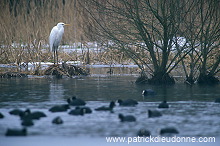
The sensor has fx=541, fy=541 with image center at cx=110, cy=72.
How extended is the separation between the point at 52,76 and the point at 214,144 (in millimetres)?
9486

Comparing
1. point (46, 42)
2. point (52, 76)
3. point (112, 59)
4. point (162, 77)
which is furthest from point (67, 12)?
point (162, 77)

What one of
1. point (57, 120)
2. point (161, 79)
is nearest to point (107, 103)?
point (57, 120)

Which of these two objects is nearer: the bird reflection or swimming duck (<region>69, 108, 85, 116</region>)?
swimming duck (<region>69, 108, 85, 116</region>)

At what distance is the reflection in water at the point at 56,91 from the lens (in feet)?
33.0

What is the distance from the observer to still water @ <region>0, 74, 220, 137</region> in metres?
6.77

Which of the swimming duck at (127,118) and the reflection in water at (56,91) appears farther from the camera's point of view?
the reflection in water at (56,91)

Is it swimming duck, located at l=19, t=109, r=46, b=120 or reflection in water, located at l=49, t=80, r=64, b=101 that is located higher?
reflection in water, located at l=49, t=80, r=64, b=101

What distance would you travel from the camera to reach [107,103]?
906 cm

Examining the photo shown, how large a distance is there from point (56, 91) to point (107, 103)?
2.35m

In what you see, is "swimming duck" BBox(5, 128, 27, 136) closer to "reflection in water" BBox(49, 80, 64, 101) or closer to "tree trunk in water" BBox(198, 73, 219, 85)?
"reflection in water" BBox(49, 80, 64, 101)

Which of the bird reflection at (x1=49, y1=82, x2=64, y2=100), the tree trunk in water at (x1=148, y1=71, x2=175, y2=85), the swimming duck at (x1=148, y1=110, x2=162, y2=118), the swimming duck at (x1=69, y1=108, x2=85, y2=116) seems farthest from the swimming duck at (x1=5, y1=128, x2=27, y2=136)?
the tree trunk in water at (x1=148, y1=71, x2=175, y2=85)

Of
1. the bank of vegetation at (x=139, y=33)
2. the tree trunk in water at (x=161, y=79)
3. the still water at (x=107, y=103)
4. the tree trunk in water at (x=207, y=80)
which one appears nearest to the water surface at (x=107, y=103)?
the still water at (x=107, y=103)

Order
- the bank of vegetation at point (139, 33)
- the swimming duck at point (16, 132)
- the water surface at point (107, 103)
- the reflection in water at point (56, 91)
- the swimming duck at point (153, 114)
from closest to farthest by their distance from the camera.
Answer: the swimming duck at point (16, 132)
the water surface at point (107, 103)
the swimming duck at point (153, 114)
the reflection in water at point (56, 91)
the bank of vegetation at point (139, 33)

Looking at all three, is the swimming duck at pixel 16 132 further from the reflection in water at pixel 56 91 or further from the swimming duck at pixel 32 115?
the reflection in water at pixel 56 91
